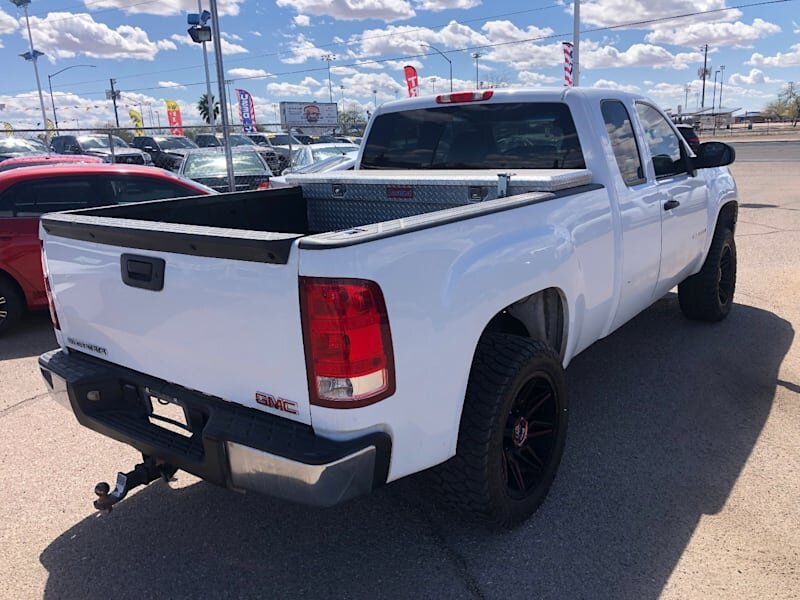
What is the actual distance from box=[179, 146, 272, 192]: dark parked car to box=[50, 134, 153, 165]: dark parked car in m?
9.97

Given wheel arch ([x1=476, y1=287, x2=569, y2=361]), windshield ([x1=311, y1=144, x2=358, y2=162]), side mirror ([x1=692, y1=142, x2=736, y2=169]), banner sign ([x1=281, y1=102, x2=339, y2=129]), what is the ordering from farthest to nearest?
banner sign ([x1=281, y1=102, x2=339, y2=129])
windshield ([x1=311, y1=144, x2=358, y2=162])
side mirror ([x1=692, y1=142, x2=736, y2=169])
wheel arch ([x1=476, y1=287, x2=569, y2=361])

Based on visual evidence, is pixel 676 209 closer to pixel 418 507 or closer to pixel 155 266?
pixel 418 507

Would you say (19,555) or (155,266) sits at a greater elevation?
(155,266)

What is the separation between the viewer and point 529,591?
8.46 feet

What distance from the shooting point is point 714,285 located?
216 inches

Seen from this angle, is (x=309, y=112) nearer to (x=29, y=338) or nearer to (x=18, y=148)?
(x=18, y=148)

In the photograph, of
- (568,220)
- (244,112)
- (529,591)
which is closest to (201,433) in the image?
(529,591)

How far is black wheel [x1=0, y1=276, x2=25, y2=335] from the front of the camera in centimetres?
606

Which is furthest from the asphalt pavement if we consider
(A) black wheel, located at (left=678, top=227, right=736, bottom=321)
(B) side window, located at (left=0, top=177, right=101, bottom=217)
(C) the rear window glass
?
(B) side window, located at (left=0, top=177, right=101, bottom=217)

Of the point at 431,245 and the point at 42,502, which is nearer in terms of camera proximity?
the point at 431,245

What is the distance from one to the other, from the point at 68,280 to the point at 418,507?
1.91m

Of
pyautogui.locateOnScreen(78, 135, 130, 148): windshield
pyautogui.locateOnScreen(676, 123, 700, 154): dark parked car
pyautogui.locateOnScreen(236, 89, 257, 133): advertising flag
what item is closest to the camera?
pyautogui.locateOnScreen(676, 123, 700, 154): dark parked car

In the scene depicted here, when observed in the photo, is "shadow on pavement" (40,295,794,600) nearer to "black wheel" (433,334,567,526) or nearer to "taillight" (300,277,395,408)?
"black wheel" (433,334,567,526)

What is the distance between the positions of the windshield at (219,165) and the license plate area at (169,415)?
1076 centimetres
